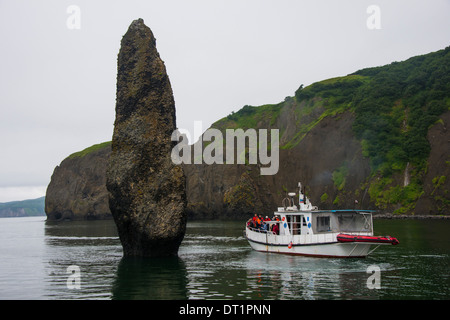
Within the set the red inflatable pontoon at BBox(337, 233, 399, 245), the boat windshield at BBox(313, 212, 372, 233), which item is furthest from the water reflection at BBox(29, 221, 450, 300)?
the boat windshield at BBox(313, 212, 372, 233)

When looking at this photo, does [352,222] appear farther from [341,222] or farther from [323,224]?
[323,224]

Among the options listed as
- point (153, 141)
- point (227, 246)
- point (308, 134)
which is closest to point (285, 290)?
point (153, 141)

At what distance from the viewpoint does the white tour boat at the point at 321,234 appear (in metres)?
38.3

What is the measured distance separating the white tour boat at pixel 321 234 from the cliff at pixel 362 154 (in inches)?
2447

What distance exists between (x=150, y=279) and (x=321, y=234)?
1708 centimetres

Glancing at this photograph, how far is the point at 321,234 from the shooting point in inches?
1581

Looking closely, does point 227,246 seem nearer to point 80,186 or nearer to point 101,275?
point 101,275

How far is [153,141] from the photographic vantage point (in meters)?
37.8

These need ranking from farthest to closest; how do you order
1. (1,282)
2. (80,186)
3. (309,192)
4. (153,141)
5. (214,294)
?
(80,186) → (309,192) → (153,141) → (1,282) → (214,294)

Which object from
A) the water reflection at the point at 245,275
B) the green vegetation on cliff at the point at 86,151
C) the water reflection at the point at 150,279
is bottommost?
the water reflection at the point at 245,275

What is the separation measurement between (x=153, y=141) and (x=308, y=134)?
102m

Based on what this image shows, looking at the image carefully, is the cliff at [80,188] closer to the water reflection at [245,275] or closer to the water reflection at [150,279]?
the water reflection at [245,275]

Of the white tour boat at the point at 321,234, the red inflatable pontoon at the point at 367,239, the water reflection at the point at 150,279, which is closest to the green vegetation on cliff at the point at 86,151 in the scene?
the white tour boat at the point at 321,234
